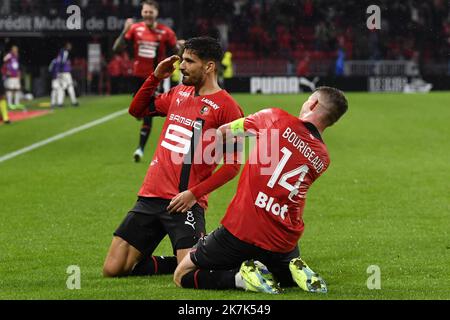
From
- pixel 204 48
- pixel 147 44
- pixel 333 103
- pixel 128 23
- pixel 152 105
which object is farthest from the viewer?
pixel 147 44

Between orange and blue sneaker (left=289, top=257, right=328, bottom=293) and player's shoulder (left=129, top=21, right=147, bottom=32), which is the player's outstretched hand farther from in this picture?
player's shoulder (left=129, top=21, right=147, bottom=32)

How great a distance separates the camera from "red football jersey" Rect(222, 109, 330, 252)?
7.50 m

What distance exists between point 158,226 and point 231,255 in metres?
1.20

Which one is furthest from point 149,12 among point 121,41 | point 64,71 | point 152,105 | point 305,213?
point 64,71

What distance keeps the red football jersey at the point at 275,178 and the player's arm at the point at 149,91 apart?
4.26 feet

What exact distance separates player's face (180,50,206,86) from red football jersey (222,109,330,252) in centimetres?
97

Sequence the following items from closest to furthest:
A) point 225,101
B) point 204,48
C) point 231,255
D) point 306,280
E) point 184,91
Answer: point 306,280, point 231,255, point 204,48, point 225,101, point 184,91

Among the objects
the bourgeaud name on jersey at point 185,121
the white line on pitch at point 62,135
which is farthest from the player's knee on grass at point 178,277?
the white line on pitch at point 62,135

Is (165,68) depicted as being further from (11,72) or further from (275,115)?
(11,72)

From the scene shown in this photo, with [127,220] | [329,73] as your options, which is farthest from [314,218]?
[329,73]

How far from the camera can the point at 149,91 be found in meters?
8.78

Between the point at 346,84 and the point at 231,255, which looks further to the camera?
the point at 346,84

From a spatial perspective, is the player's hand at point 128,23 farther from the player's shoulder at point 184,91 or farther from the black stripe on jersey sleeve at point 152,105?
the player's shoulder at point 184,91

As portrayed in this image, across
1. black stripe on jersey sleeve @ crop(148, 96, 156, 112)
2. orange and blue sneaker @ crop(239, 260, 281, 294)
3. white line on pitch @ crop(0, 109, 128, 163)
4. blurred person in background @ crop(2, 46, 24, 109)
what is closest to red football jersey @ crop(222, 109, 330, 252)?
orange and blue sneaker @ crop(239, 260, 281, 294)
